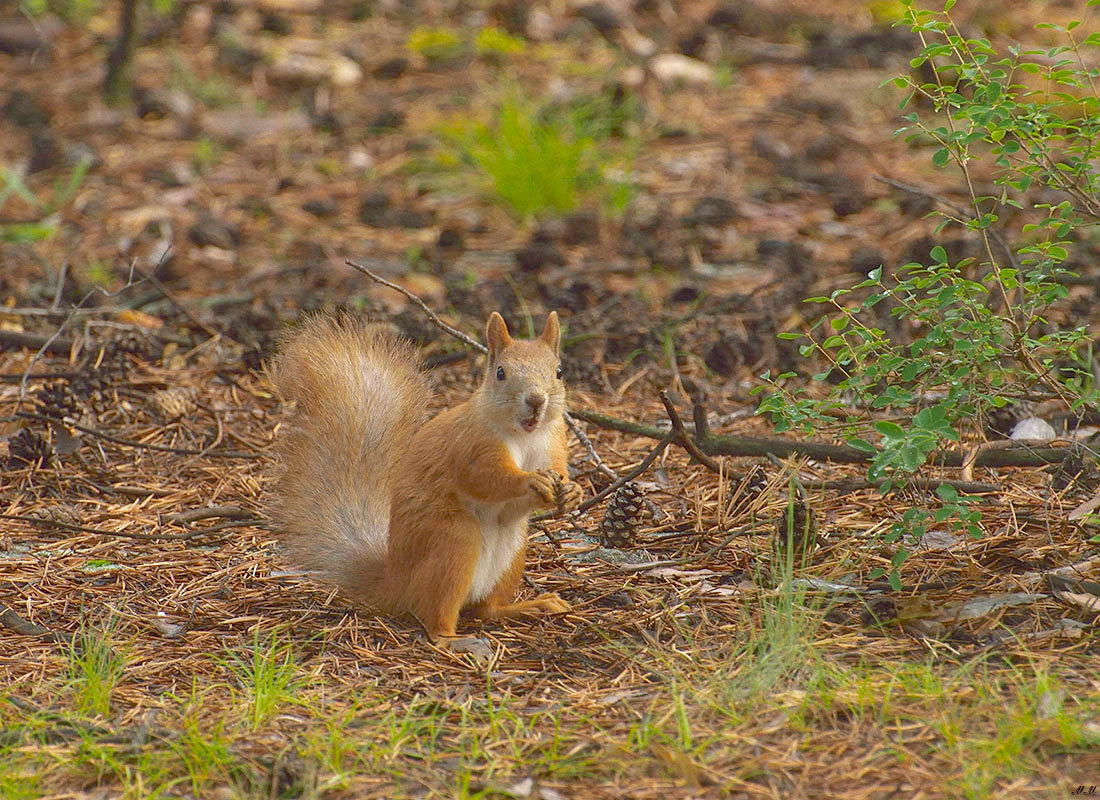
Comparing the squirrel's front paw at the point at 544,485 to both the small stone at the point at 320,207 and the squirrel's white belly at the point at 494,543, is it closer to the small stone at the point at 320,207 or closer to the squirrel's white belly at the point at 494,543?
the squirrel's white belly at the point at 494,543

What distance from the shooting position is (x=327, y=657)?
2281 mm

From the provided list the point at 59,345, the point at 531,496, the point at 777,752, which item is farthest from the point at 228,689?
the point at 59,345

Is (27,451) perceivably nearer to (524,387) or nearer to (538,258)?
(524,387)

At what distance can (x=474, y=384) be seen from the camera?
3.60 m

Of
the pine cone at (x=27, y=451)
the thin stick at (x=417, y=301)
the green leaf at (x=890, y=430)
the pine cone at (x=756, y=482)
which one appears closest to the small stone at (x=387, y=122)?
the pine cone at (x=27, y=451)

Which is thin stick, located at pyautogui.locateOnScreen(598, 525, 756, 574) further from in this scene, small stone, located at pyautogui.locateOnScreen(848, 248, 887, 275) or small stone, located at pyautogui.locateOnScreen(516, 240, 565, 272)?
small stone, located at pyautogui.locateOnScreen(516, 240, 565, 272)

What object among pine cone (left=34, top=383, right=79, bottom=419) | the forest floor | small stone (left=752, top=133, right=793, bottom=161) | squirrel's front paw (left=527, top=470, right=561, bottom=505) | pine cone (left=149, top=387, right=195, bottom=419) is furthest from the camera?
small stone (left=752, top=133, right=793, bottom=161)

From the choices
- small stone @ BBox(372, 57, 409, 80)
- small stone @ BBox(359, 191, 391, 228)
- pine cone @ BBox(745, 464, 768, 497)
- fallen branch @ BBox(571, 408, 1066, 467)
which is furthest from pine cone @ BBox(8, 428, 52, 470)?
small stone @ BBox(372, 57, 409, 80)

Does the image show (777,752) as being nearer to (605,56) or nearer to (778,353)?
(778,353)

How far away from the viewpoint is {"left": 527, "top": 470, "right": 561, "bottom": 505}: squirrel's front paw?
7.57 ft

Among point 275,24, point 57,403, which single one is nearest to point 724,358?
point 57,403

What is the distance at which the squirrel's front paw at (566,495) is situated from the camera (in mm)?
2330

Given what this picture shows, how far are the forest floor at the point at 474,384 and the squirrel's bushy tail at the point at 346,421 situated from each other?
0.10m

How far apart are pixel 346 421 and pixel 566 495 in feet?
1.87
